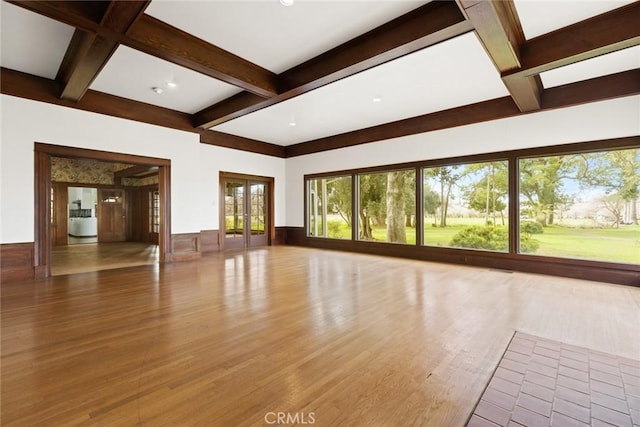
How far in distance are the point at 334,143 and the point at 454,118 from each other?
10.7 ft

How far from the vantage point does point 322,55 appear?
12.6 ft

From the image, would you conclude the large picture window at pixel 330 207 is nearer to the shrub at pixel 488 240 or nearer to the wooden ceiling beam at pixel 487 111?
the wooden ceiling beam at pixel 487 111

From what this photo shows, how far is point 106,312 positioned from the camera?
3.21 meters

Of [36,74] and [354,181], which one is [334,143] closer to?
[354,181]

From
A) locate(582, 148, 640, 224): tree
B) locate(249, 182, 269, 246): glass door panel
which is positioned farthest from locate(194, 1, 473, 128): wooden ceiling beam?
locate(249, 182, 269, 246): glass door panel

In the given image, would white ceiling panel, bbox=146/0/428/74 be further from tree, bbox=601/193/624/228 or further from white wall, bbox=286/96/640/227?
tree, bbox=601/193/624/228

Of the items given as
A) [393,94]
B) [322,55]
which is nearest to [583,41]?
[393,94]

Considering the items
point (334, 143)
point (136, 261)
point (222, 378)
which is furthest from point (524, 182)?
point (136, 261)

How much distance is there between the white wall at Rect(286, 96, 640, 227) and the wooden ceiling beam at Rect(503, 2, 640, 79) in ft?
6.31

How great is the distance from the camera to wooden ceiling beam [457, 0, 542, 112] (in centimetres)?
250

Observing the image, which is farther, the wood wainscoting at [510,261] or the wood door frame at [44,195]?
the wood door frame at [44,195]

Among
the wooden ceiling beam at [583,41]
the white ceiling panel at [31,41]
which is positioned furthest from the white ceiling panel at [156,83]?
the wooden ceiling beam at [583,41]

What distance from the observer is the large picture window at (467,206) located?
19.3ft

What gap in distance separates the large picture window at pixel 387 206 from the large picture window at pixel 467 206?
0.54m
